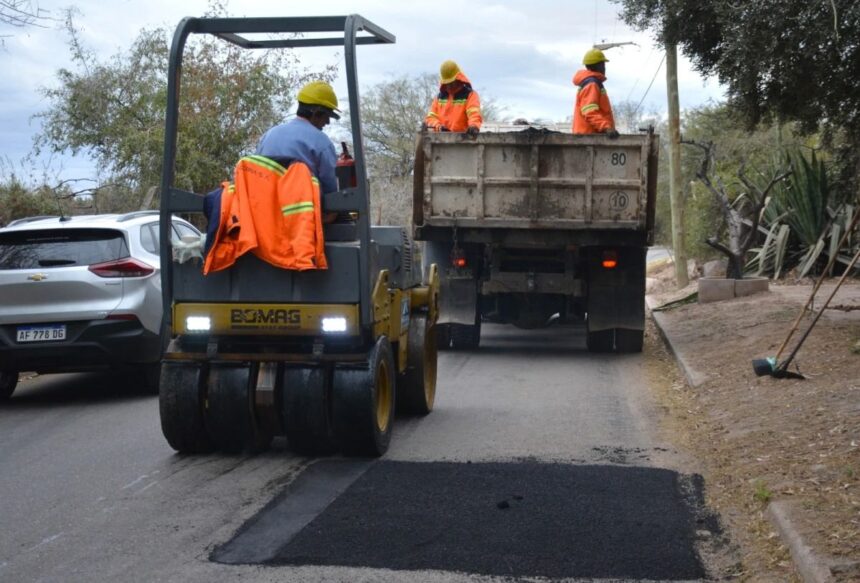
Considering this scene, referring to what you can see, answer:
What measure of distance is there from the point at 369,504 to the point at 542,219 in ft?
23.0

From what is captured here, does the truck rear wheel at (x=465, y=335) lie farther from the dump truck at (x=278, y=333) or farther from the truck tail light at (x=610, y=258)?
the dump truck at (x=278, y=333)

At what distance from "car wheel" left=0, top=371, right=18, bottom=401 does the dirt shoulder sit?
6.02 meters

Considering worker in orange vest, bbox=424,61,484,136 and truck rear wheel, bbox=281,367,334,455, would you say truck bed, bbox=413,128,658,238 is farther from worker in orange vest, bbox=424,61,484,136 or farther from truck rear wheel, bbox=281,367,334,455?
truck rear wheel, bbox=281,367,334,455

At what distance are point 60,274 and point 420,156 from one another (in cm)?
444

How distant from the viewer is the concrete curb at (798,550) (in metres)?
4.88

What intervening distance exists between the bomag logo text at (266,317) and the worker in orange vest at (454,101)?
6.42 metres

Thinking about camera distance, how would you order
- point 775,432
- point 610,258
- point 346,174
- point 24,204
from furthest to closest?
1. point 24,204
2. point 610,258
3. point 775,432
4. point 346,174

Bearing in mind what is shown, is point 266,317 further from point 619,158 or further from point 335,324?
point 619,158

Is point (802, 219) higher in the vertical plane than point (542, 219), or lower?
lower

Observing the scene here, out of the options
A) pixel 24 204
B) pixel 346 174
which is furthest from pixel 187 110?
pixel 346 174

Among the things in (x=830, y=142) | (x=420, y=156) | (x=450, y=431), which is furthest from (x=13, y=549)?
(x=830, y=142)

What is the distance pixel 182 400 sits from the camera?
24.7 feet

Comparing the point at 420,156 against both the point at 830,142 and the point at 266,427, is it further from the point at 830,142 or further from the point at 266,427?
the point at 266,427

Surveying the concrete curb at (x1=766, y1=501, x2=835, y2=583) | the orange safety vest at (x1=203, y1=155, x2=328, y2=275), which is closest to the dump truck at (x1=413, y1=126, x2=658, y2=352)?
the orange safety vest at (x1=203, y1=155, x2=328, y2=275)
